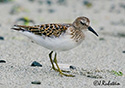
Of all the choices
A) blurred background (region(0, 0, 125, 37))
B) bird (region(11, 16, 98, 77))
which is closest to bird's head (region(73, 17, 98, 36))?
bird (region(11, 16, 98, 77))

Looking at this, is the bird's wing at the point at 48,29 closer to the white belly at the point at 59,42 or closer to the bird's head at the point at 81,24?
the white belly at the point at 59,42

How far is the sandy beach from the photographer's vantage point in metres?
5.23

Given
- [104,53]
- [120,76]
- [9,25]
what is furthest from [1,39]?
[120,76]

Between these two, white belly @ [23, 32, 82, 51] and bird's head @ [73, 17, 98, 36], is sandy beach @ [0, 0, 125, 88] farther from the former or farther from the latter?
bird's head @ [73, 17, 98, 36]

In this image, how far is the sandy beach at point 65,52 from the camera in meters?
5.23

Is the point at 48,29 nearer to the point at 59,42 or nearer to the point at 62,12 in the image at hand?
the point at 59,42

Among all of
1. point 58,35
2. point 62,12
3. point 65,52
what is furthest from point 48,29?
point 62,12

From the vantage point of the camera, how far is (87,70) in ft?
19.7

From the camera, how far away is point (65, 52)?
7383mm

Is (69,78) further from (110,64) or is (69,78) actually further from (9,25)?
(9,25)

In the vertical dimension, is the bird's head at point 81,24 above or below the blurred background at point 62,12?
below

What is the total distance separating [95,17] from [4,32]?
164 inches

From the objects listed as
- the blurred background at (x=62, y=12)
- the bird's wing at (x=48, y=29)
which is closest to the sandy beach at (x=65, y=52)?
the blurred background at (x=62, y=12)

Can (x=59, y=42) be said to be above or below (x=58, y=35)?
below
